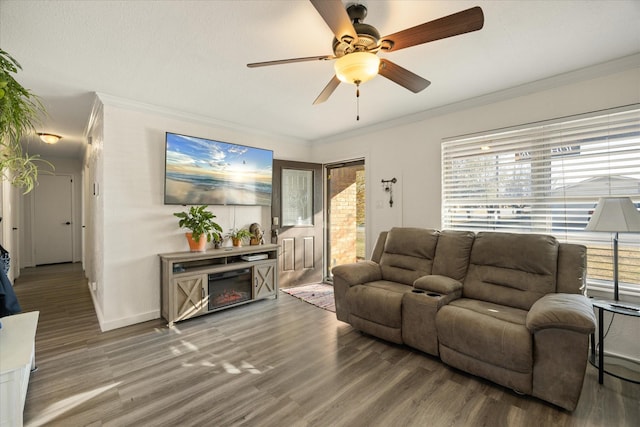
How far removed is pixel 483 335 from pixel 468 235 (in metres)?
1.16

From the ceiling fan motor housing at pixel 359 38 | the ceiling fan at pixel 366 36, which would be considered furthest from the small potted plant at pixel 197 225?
the ceiling fan motor housing at pixel 359 38

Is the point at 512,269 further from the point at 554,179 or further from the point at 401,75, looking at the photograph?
the point at 401,75

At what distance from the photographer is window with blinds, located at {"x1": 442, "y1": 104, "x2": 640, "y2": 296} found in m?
2.39

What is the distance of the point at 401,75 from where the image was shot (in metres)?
1.95

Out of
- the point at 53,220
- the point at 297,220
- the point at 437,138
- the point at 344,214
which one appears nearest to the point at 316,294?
the point at 297,220

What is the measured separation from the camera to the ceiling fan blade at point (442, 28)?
1366 mm

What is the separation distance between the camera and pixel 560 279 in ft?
7.61

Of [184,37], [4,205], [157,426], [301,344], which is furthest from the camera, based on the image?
[4,205]

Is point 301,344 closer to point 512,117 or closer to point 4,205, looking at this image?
point 512,117

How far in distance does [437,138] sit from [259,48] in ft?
7.93

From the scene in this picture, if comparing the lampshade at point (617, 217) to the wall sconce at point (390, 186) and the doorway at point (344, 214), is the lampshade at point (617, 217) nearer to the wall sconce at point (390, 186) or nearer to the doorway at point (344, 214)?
the wall sconce at point (390, 186)

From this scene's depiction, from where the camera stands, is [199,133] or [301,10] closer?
[301,10]

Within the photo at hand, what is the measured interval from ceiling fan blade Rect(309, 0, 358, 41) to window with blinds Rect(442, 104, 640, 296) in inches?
93.4

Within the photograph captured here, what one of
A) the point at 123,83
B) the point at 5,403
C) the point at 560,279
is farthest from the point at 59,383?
the point at 560,279
